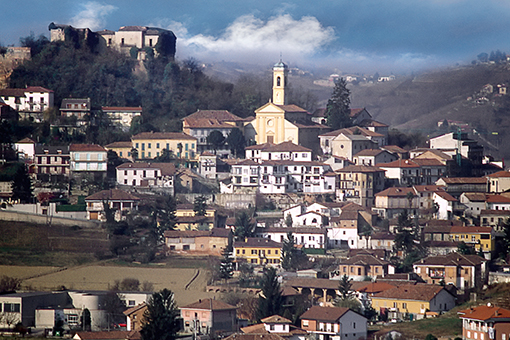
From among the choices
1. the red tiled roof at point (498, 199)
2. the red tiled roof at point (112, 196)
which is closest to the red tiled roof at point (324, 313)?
the red tiled roof at point (112, 196)

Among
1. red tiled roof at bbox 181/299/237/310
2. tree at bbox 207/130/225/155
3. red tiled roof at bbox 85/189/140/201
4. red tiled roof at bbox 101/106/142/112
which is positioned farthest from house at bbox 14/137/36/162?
red tiled roof at bbox 181/299/237/310

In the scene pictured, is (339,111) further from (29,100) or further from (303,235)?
(29,100)

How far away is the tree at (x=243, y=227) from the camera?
5353cm

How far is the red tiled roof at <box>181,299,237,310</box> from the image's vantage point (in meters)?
43.0

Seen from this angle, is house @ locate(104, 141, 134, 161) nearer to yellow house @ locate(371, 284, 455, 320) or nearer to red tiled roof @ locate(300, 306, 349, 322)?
yellow house @ locate(371, 284, 455, 320)

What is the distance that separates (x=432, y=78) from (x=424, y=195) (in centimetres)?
4489

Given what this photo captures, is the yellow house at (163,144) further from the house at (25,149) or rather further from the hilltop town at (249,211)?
the house at (25,149)

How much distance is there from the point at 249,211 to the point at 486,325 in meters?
19.4

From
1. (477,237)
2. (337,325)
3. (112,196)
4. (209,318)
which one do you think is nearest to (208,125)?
(112,196)

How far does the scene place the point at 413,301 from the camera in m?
44.7

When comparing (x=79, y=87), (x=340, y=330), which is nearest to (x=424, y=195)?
(x=340, y=330)

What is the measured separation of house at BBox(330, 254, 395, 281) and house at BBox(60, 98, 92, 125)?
2124 cm

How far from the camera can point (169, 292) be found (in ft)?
140

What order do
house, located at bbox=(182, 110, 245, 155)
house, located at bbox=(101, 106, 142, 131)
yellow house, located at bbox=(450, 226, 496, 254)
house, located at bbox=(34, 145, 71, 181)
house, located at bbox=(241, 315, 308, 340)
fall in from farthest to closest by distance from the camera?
house, located at bbox=(101, 106, 142, 131)
house, located at bbox=(182, 110, 245, 155)
house, located at bbox=(34, 145, 71, 181)
yellow house, located at bbox=(450, 226, 496, 254)
house, located at bbox=(241, 315, 308, 340)
